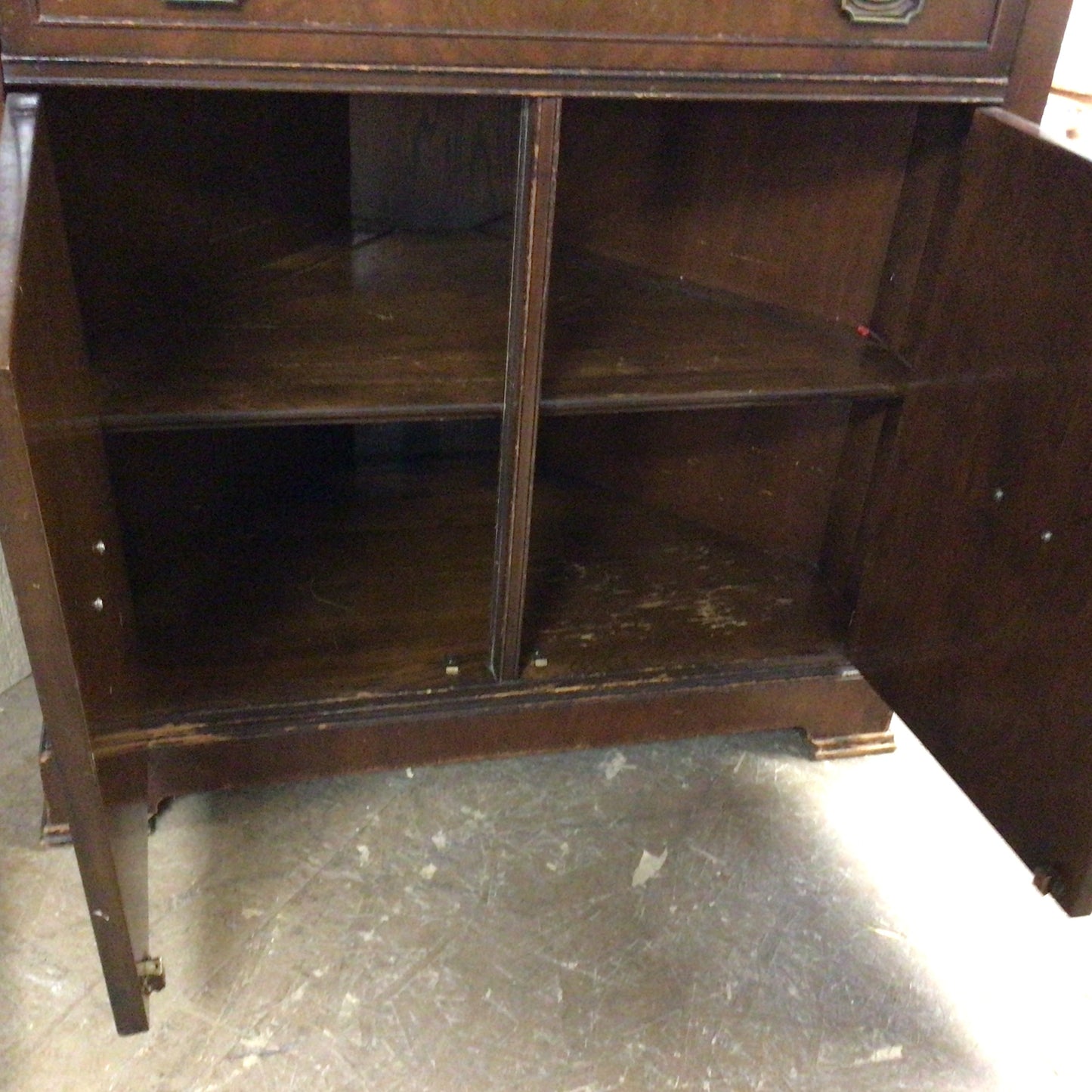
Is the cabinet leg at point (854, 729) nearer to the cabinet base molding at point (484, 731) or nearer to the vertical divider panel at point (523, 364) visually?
the cabinet base molding at point (484, 731)

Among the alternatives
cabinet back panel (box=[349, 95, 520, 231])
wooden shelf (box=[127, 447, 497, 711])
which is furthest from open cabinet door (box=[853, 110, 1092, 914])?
cabinet back panel (box=[349, 95, 520, 231])

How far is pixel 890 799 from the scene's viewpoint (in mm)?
1354

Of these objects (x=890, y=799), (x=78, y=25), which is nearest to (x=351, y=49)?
(x=78, y=25)

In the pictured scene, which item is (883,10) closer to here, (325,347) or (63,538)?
(325,347)

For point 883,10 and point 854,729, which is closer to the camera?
point 883,10

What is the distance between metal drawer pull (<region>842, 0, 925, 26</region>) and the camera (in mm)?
959

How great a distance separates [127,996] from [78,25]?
2.29 ft

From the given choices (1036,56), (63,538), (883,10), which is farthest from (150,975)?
(1036,56)

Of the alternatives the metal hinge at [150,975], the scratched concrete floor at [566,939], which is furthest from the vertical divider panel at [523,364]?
the metal hinge at [150,975]

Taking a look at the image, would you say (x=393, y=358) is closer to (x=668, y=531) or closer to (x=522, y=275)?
(x=522, y=275)

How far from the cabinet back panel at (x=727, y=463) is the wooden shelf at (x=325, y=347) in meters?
0.30

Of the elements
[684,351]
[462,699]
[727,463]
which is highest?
[684,351]

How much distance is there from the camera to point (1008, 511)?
3.15ft

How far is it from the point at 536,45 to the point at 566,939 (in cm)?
83
